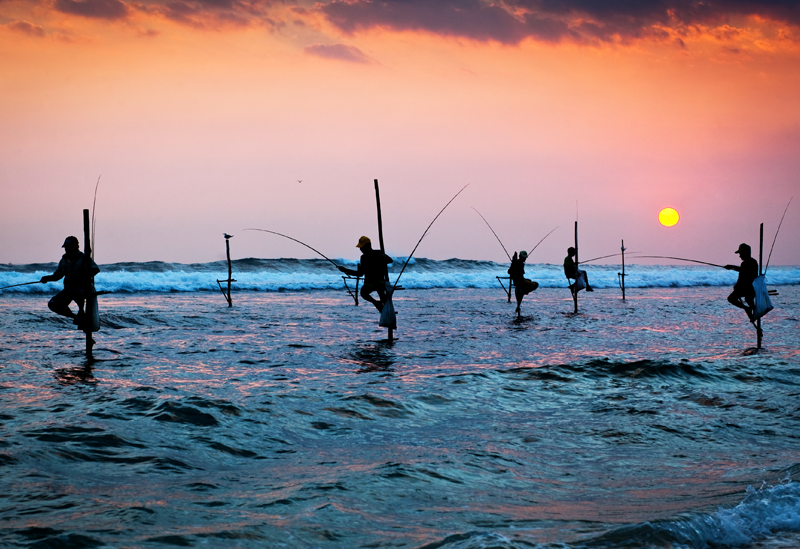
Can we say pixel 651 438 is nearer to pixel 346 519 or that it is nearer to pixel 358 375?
pixel 346 519

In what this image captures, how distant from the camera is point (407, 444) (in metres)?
6.55

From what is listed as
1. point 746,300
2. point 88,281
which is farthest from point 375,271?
point 746,300

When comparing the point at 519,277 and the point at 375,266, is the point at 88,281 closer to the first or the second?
the point at 375,266

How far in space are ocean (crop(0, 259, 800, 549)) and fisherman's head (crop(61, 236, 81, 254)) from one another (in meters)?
1.92

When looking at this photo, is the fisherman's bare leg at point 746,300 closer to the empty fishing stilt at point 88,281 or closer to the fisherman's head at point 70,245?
the empty fishing stilt at point 88,281

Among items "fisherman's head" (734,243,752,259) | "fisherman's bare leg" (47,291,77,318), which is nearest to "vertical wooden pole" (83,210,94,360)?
"fisherman's bare leg" (47,291,77,318)

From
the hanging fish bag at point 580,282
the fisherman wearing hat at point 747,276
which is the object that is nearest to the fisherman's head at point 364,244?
the fisherman wearing hat at point 747,276

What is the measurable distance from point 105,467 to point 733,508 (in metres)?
4.89

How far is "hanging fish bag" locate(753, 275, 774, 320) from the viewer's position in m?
13.5

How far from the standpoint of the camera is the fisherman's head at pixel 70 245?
39.4 ft

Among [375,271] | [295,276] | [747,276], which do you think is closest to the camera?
[375,271]

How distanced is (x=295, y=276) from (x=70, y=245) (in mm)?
39061

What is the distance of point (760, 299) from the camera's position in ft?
44.3

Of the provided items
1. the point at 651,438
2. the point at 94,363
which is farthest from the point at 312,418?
the point at 94,363
